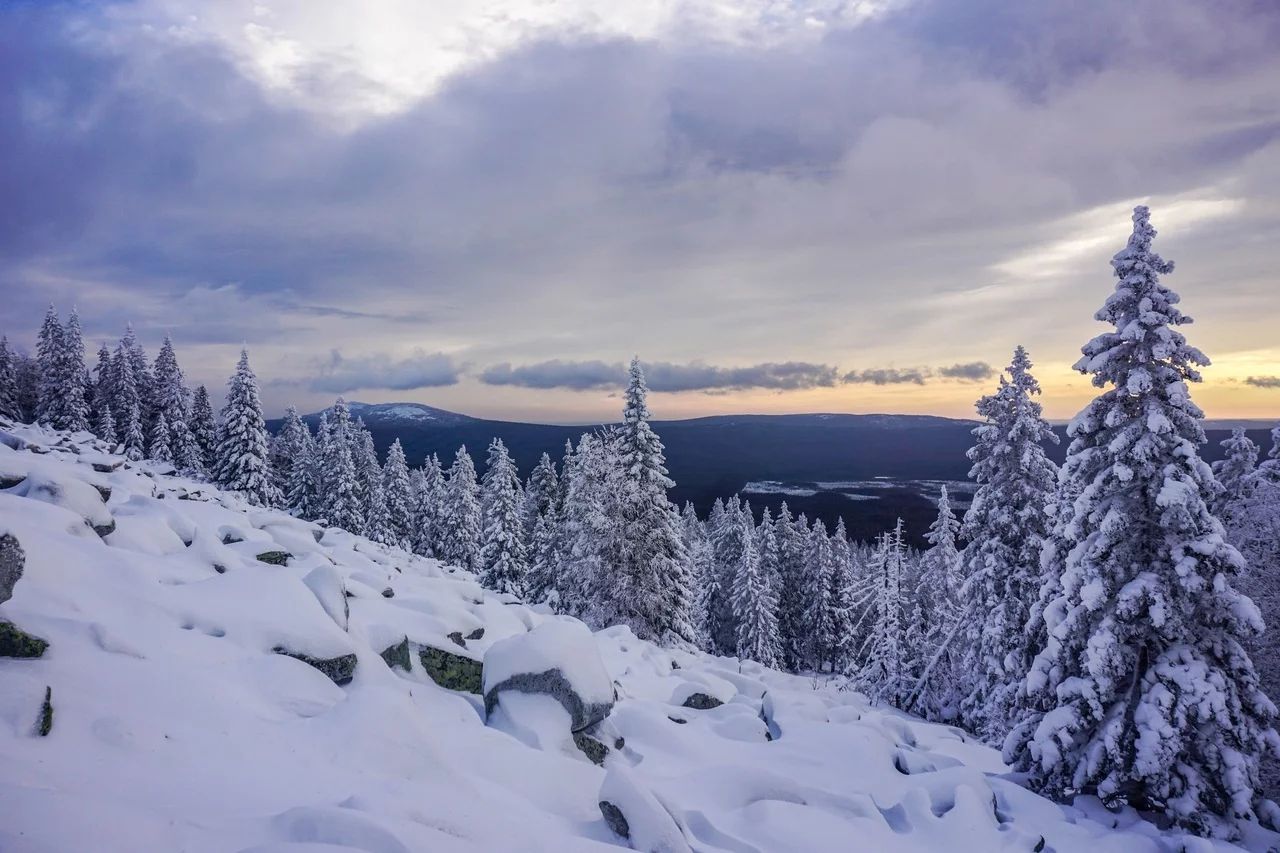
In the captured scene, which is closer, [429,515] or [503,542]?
[503,542]

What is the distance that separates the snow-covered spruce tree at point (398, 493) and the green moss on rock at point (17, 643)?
46327 millimetres

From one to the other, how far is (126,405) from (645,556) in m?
49.6

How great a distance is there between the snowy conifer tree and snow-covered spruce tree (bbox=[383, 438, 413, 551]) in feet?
99.6

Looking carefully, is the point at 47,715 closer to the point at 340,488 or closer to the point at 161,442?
the point at 340,488

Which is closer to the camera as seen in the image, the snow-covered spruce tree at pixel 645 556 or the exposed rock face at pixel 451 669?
the exposed rock face at pixel 451 669

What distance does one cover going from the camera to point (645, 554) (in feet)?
86.5

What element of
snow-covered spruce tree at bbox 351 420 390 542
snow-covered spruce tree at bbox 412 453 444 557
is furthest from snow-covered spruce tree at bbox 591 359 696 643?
snow-covered spruce tree at bbox 412 453 444 557

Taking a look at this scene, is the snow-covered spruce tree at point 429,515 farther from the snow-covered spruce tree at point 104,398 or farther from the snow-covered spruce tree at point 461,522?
the snow-covered spruce tree at point 104,398

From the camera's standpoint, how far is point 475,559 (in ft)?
149

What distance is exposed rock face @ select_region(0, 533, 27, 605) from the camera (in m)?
6.28

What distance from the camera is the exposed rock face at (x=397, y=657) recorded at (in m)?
10.0

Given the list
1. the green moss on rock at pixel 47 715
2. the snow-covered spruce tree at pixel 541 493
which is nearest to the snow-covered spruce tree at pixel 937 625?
the snow-covered spruce tree at pixel 541 493

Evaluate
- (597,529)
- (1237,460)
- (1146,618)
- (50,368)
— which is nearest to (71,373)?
(50,368)

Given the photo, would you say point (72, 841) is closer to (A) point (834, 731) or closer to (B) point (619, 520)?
(A) point (834, 731)
